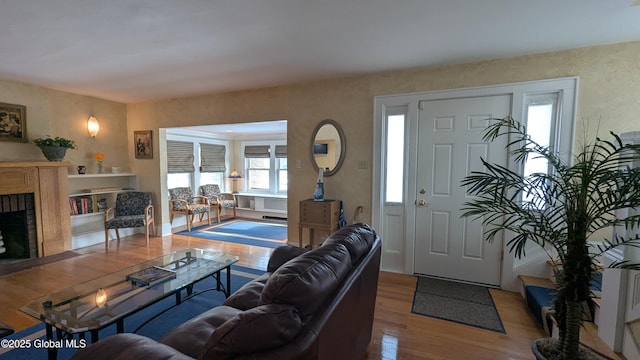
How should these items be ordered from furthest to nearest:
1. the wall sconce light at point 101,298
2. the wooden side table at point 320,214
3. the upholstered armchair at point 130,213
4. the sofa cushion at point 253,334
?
the upholstered armchair at point 130,213 < the wooden side table at point 320,214 < the wall sconce light at point 101,298 < the sofa cushion at point 253,334

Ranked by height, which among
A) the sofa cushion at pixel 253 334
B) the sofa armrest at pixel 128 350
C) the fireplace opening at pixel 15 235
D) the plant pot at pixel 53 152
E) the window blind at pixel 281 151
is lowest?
the fireplace opening at pixel 15 235

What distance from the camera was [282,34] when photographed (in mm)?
2422

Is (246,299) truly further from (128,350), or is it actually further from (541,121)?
(541,121)

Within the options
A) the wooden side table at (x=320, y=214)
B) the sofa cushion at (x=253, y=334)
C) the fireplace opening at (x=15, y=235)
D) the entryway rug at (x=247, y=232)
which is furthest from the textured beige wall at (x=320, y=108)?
the sofa cushion at (x=253, y=334)

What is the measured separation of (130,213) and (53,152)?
1.39 m

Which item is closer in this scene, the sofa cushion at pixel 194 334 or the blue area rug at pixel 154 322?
the sofa cushion at pixel 194 334

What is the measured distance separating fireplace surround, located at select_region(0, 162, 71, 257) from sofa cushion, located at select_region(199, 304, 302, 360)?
173 inches

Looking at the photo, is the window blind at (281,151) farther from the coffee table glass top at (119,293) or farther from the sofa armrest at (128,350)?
the sofa armrest at (128,350)

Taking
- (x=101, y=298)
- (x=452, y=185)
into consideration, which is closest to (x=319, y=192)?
(x=452, y=185)

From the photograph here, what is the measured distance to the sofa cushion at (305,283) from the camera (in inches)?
42.5

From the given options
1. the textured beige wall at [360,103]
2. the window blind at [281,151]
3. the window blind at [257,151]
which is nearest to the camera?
the textured beige wall at [360,103]

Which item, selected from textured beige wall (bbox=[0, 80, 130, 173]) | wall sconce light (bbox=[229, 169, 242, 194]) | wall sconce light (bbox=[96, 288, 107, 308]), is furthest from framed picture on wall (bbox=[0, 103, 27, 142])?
wall sconce light (bbox=[229, 169, 242, 194])

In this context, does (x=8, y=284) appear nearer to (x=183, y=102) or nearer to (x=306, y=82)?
(x=183, y=102)

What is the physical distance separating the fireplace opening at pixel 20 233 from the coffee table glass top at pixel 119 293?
257cm
